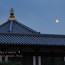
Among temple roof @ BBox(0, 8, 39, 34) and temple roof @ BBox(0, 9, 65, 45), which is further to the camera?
temple roof @ BBox(0, 8, 39, 34)

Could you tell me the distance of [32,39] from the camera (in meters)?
20.0

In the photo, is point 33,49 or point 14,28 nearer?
point 33,49

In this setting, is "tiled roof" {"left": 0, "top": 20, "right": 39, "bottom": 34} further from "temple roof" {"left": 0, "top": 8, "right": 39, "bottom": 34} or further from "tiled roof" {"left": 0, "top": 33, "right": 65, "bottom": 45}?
"tiled roof" {"left": 0, "top": 33, "right": 65, "bottom": 45}

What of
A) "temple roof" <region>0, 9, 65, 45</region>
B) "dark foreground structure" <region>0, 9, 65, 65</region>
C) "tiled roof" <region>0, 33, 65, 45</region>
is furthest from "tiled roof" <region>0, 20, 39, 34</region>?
"dark foreground structure" <region>0, 9, 65, 65</region>

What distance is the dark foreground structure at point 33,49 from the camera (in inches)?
755

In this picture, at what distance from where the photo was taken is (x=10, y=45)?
18859mm

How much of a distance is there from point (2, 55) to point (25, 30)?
13.8 feet

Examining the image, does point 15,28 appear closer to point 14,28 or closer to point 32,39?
point 14,28

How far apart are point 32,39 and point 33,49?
0.83 metres

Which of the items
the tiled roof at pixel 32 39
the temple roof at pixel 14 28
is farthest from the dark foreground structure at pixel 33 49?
the temple roof at pixel 14 28

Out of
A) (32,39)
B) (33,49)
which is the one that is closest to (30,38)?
(32,39)

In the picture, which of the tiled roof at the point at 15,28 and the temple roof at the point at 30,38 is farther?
the tiled roof at the point at 15,28

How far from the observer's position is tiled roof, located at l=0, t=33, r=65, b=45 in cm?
1921

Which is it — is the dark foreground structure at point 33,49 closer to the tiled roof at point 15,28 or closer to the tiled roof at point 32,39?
the tiled roof at point 32,39
